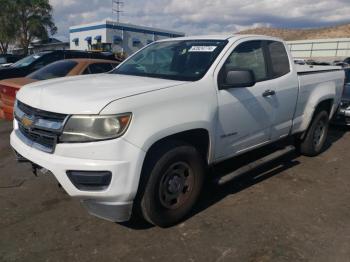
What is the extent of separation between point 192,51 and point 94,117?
5.69 feet

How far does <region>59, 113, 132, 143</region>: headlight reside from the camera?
112 inches

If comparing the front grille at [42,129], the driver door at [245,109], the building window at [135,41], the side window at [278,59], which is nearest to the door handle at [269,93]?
the driver door at [245,109]

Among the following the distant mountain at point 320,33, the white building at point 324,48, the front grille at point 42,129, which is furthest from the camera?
the distant mountain at point 320,33

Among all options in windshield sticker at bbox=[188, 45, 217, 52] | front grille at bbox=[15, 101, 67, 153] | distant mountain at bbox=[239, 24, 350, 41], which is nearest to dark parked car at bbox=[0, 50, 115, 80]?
front grille at bbox=[15, 101, 67, 153]

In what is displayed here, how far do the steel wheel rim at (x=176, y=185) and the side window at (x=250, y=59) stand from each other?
4.01 ft

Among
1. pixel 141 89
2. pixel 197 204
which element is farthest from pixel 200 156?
pixel 141 89

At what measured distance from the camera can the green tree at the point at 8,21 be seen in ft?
134

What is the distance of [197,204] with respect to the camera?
401 centimetres

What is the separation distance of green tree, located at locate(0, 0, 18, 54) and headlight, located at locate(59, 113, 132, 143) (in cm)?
4418

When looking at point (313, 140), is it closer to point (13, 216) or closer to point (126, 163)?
point (126, 163)

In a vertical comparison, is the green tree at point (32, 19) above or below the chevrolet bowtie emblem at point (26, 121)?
above

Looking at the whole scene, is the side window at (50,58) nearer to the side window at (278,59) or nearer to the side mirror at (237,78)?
the side window at (278,59)

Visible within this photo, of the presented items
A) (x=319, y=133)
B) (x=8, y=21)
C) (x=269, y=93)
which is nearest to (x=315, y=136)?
(x=319, y=133)

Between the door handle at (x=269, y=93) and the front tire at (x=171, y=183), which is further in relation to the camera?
the door handle at (x=269, y=93)
